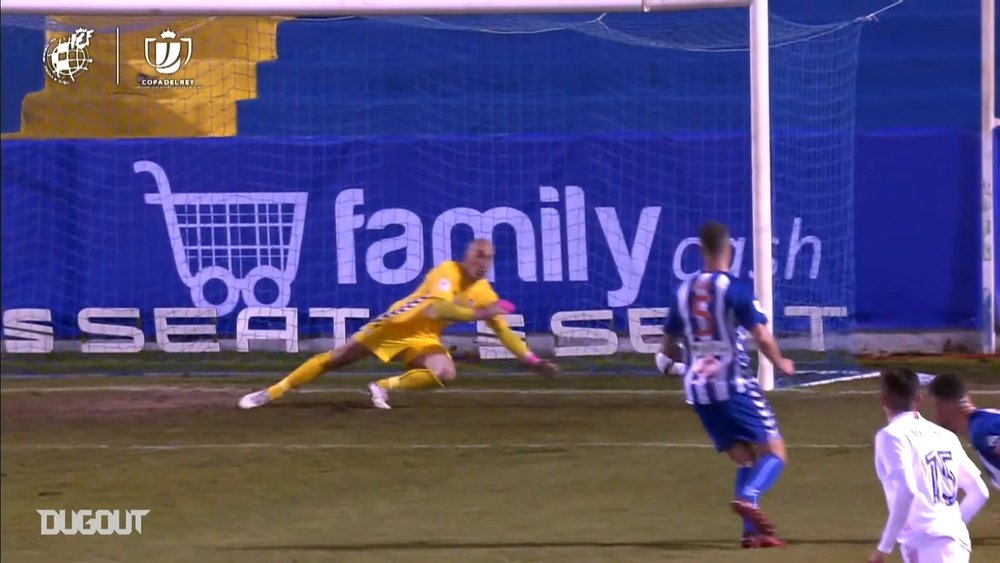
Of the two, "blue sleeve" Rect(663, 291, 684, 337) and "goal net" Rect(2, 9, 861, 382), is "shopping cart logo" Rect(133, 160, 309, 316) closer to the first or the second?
"goal net" Rect(2, 9, 861, 382)

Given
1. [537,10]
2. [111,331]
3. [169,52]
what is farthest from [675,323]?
[169,52]

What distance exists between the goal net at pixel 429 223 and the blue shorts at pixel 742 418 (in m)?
7.24

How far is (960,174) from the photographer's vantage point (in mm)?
16906

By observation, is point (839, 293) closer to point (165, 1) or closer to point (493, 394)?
point (493, 394)

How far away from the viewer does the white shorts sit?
5.46 metres

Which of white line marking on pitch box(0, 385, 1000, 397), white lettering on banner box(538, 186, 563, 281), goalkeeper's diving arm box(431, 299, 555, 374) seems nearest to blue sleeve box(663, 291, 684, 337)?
goalkeeper's diving arm box(431, 299, 555, 374)

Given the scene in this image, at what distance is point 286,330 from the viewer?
16703 millimetres

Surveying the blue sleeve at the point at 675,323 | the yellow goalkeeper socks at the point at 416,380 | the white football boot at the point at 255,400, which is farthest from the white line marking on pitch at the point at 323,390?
the blue sleeve at the point at 675,323

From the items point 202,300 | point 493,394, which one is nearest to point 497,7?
point 493,394

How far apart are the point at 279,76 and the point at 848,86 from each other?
7.50 metres

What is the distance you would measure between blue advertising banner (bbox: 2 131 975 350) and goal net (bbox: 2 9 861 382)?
2 centimetres

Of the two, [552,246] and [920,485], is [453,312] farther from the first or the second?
[920,485]

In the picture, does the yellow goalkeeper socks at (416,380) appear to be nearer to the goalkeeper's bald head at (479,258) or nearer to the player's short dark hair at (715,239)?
the goalkeeper's bald head at (479,258)

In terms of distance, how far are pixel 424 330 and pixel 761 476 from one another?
16.5 ft
